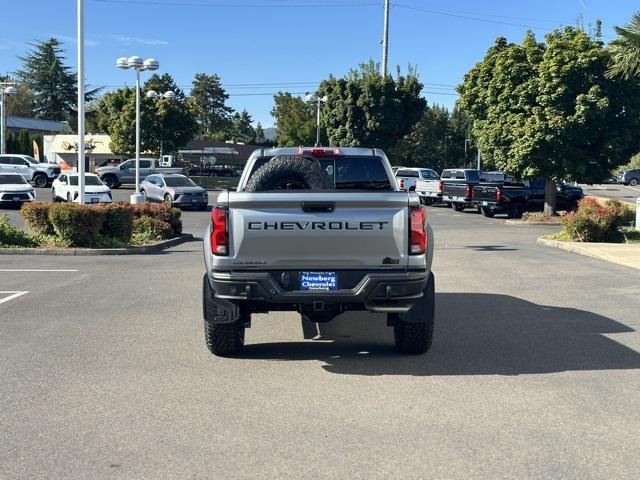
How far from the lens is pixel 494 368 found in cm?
715

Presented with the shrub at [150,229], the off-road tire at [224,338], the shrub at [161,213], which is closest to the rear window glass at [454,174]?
the shrub at [161,213]

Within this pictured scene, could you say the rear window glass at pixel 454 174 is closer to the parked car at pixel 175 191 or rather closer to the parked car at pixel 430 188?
the parked car at pixel 430 188

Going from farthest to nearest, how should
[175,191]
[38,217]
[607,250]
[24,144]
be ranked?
[24,144]
[175,191]
[607,250]
[38,217]

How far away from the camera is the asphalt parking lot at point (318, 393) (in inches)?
187

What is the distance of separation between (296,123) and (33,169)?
1166 inches

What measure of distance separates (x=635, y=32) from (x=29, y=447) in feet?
66.9

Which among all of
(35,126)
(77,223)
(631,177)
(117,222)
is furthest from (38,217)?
(35,126)

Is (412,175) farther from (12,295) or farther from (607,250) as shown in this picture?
(12,295)

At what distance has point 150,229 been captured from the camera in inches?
818

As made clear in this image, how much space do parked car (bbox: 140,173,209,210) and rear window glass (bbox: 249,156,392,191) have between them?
26.3 m

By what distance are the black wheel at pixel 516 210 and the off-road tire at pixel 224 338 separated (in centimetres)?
2669

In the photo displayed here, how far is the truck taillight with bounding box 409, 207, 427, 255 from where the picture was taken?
670cm

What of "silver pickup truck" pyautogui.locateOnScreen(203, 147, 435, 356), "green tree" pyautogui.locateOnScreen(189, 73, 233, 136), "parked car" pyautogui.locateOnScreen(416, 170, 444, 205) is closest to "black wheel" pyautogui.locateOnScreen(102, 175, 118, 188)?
"parked car" pyautogui.locateOnScreen(416, 170, 444, 205)

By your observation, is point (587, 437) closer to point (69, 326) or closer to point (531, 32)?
point (69, 326)
